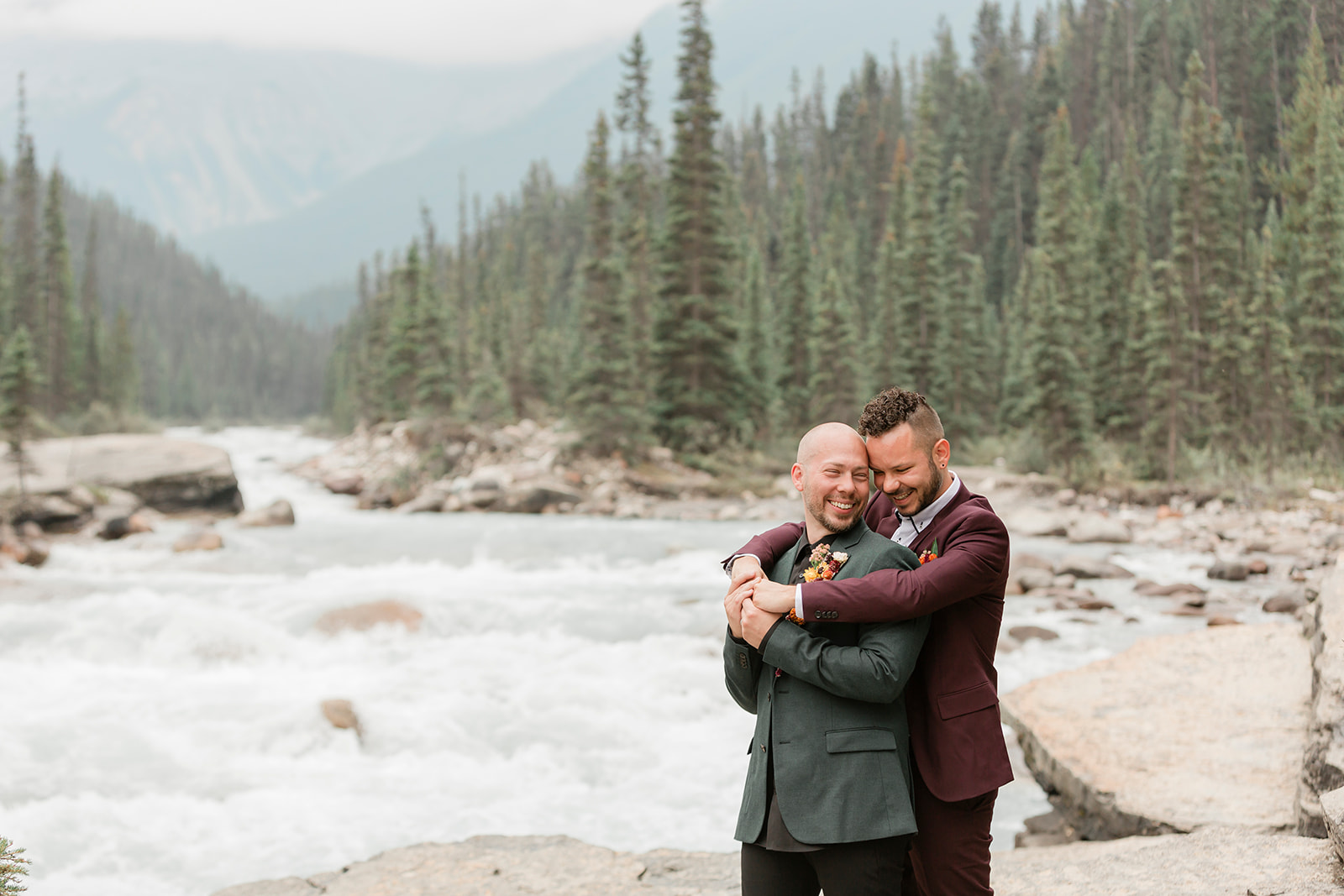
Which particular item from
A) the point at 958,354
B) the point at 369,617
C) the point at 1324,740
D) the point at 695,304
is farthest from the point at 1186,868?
the point at 958,354

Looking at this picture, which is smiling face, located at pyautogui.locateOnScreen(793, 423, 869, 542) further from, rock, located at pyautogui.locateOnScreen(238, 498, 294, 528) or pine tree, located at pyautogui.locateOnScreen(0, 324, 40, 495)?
rock, located at pyautogui.locateOnScreen(238, 498, 294, 528)

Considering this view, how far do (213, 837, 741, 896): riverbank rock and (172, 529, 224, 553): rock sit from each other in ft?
49.2

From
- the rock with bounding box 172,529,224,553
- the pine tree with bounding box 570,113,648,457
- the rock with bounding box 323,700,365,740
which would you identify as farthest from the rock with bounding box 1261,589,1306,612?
the pine tree with bounding box 570,113,648,457

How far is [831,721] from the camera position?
2703mm

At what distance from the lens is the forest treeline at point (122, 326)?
54906 millimetres

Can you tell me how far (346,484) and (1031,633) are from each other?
29.0 metres

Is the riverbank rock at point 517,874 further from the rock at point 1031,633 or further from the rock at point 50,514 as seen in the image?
the rock at point 50,514

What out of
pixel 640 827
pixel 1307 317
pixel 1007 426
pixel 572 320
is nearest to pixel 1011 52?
pixel 572 320

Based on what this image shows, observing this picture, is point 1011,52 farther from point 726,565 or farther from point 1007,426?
point 726,565

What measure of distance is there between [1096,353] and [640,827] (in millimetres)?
32163

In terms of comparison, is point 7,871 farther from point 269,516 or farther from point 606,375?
point 606,375

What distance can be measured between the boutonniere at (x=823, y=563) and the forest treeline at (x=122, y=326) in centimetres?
2135

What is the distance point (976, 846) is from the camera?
288 centimetres

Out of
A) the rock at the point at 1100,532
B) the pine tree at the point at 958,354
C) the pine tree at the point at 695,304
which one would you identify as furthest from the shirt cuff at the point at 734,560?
the pine tree at the point at 958,354
